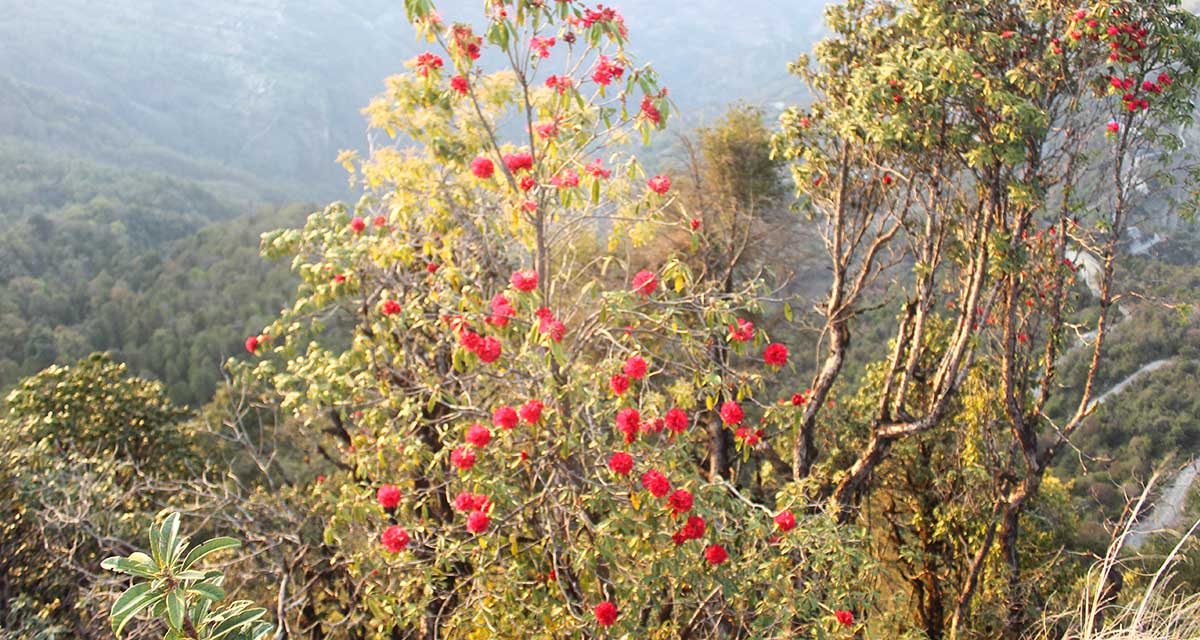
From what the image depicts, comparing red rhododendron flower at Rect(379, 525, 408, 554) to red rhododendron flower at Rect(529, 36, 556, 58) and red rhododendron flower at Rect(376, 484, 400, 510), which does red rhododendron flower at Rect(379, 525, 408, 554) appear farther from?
red rhododendron flower at Rect(529, 36, 556, 58)

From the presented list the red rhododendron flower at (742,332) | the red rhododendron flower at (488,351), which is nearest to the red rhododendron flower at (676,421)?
the red rhododendron flower at (742,332)

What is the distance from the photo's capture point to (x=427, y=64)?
122 inches

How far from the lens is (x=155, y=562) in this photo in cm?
140

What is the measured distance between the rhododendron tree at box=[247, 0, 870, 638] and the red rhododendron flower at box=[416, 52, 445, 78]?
0.01 m

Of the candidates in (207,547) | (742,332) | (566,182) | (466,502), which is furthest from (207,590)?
(742,332)

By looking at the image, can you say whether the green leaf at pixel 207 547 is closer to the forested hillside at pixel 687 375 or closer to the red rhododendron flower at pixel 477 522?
the forested hillside at pixel 687 375

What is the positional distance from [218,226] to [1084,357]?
40.1m

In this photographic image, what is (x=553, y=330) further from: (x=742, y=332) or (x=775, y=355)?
(x=775, y=355)

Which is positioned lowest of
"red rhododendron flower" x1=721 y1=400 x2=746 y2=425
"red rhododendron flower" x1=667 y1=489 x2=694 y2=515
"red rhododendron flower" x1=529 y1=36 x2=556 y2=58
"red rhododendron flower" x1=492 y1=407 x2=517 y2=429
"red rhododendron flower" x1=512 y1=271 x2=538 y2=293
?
"red rhododendron flower" x1=667 y1=489 x2=694 y2=515

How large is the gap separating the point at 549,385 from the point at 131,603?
1.78 m

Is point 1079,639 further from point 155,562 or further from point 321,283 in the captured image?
point 321,283

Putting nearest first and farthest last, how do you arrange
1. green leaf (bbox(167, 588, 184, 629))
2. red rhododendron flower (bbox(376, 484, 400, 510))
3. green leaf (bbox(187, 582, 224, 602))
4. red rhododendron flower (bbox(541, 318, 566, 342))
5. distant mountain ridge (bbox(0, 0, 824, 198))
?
green leaf (bbox(167, 588, 184, 629)), green leaf (bbox(187, 582, 224, 602)), red rhododendron flower (bbox(541, 318, 566, 342)), red rhododendron flower (bbox(376, 484, 400, 510)), distant mountain ridge (bbox(0, 0, 824, 198))

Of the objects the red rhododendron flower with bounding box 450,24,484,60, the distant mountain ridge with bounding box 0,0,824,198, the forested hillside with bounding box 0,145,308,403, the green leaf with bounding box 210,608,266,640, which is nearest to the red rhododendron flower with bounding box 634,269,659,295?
the red rhododendron flower with bounding box 450,24,484,60

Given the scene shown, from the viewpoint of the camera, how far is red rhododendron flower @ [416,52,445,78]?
3061 millimetres
